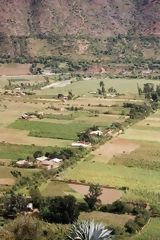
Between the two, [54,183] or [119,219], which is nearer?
[119,219]

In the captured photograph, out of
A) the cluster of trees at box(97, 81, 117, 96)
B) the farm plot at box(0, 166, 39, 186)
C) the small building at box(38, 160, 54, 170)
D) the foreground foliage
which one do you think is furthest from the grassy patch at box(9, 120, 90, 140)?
the foreground foliage

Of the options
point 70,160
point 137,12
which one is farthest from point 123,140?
point 137,12

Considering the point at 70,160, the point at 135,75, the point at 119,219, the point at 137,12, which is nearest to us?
the point at 119,219

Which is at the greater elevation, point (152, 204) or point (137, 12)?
point (137, 12)

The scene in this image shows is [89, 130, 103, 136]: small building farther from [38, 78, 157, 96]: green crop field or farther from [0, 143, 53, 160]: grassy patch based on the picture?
[38, 78, 157, 96]: green crop field

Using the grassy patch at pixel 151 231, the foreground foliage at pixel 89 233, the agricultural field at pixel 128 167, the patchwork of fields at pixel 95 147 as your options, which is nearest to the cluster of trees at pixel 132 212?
the grassy patch at pixel 151 231

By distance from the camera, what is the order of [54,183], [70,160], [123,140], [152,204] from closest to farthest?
1. [152,204]
2. [54,183]
3. [70,160]
4. [123,140]

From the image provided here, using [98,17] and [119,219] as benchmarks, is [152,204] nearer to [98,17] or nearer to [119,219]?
[119,219]
